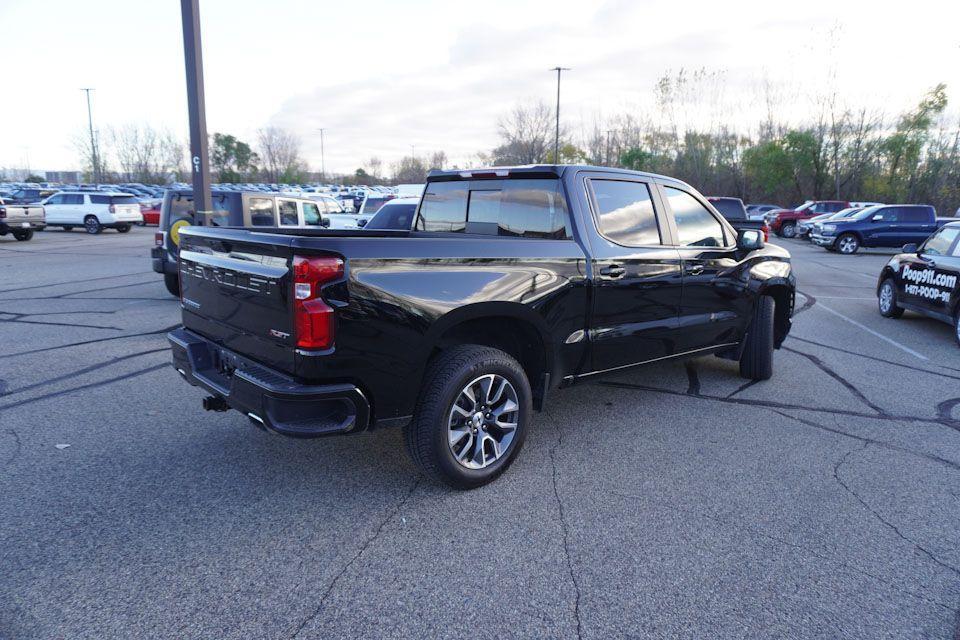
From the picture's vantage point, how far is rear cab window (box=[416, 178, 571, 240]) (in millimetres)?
4285

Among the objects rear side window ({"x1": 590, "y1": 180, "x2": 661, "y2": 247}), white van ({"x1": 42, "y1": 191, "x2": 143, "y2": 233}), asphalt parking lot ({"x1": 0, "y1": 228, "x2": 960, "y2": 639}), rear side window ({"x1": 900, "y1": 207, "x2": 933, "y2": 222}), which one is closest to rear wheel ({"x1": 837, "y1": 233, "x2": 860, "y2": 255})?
rear side window ({"x1": 900, "y1": 207, "x2": 933, "y2": 222})

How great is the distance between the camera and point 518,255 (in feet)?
12.5

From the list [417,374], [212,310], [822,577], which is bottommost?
[822,577]

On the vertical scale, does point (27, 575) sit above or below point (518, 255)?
below

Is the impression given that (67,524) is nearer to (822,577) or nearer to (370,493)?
(370,493)

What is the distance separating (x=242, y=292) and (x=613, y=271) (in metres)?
2.42

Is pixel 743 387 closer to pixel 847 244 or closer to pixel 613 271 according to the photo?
pixel 613 271

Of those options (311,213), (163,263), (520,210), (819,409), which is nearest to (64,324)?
(163,263)

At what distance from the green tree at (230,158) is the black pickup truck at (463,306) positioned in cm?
8626

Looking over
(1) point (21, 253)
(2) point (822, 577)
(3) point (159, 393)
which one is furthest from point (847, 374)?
(1) point (21, 253)

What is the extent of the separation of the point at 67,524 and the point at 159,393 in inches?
90.4

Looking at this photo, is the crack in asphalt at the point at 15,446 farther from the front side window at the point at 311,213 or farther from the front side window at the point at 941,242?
the front side window at the point at 941,242

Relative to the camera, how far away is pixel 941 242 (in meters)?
8.85

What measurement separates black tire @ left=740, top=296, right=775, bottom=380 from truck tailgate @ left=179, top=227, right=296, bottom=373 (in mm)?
4490
